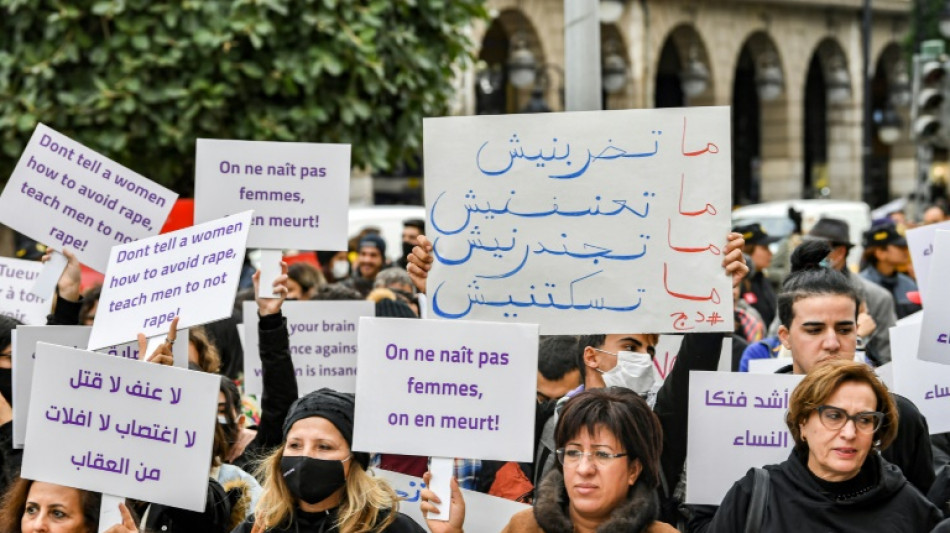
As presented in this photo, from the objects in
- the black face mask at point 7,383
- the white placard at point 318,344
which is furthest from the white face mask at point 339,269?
the black face mask at point 7,383

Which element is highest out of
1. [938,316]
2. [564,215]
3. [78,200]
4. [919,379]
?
[78,200]

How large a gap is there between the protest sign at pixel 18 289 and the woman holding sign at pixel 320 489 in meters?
3.07

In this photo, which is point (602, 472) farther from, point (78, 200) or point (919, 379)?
point (78, 200)

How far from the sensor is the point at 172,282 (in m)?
5.42

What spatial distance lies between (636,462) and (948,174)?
39293 mm

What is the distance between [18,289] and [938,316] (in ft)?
14.1

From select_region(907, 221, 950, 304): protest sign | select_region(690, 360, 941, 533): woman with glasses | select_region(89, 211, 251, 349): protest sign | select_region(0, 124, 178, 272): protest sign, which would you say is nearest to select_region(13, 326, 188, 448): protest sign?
select_region(89, 211, 251, 349): protest sign

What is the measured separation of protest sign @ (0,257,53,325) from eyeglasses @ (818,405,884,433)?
423 centimetres

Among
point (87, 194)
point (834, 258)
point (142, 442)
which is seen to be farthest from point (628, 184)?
point (834, 258)

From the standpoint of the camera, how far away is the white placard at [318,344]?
7645 mm

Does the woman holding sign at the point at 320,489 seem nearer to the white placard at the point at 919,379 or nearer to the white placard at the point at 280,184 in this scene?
the white placard at the point at 919,379

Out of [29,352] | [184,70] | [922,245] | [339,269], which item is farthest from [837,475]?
[339,269]

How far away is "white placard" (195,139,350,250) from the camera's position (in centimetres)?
686

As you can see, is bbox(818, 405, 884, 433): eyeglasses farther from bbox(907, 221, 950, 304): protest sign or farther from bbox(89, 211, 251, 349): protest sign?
bbox(89, 211, 251, 349): protest sign
